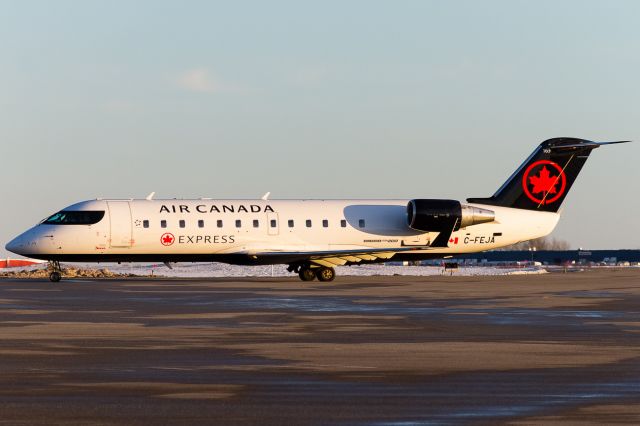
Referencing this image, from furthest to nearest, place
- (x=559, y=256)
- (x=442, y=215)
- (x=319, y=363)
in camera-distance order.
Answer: (x=559, y=256) < (x=442, y=215) < (x=319, y=363)

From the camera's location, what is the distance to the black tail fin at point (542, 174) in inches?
2030

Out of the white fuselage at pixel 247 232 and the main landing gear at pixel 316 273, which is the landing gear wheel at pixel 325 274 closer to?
the main landing gear at pixel 316 273

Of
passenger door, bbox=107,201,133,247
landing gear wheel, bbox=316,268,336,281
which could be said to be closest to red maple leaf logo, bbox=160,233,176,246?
passenger door, bbox=107,201,133,247

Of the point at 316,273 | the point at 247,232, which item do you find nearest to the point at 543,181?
the point at 316,273

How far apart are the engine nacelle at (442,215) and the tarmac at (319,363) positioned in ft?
64.8

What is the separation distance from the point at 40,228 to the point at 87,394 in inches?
1402

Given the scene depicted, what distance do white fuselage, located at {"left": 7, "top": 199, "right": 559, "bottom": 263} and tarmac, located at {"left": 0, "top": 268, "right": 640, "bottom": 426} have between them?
1664cm

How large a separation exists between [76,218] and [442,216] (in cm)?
1595

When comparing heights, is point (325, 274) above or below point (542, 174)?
below

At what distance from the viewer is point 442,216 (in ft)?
160

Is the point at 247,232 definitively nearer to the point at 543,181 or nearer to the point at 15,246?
the point at 15,246

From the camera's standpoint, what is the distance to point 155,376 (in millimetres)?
13055

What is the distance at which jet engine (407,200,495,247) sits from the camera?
4859 centimetres

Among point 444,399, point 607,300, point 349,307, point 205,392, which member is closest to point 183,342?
point 205,392
